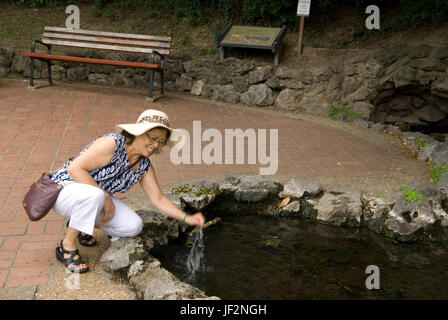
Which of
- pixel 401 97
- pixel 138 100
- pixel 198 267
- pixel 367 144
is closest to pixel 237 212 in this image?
pixel 198 267

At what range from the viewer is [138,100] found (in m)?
8.17

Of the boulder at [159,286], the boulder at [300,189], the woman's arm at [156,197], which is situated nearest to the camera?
the boulder at [159,286]

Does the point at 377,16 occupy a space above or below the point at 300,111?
above

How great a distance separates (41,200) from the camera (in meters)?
2.71

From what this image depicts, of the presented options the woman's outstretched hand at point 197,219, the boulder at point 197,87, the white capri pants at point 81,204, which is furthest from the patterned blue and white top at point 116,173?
the boulder at point 197,87

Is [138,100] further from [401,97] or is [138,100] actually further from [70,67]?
[401,97]

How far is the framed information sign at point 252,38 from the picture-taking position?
29.6 feet

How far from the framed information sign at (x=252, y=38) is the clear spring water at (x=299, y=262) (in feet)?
18.1

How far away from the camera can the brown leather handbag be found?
8.87ft

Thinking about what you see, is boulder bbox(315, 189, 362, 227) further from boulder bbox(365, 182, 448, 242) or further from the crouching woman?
the crouching woman

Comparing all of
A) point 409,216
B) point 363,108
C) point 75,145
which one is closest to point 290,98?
point 363,108

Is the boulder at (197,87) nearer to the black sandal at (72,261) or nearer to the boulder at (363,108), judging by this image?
the boulder at (363,108)

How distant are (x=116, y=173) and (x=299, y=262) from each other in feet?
5.15
